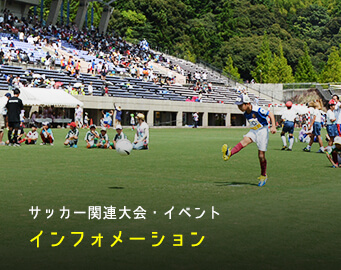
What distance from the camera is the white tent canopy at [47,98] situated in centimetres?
4131

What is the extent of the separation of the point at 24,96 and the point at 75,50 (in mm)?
19496

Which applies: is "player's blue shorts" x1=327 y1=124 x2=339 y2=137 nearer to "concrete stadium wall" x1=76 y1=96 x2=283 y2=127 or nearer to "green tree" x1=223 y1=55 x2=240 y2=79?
"concrete stadium wall" x1=76 y1=96 x2=283 y2=127

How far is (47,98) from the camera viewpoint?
139ft

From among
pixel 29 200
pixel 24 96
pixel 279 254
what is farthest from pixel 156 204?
pixel 24 96

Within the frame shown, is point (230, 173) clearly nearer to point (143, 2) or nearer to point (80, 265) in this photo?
point (80, 265)

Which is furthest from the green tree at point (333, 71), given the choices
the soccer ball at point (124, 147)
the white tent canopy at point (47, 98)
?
the soccer ball at point (124, 147)

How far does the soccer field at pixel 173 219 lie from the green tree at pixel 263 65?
8257cm

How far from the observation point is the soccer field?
A: 17.9 feet

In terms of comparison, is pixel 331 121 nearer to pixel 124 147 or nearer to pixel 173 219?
pixel 124 147

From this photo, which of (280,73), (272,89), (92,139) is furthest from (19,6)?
(92,139)

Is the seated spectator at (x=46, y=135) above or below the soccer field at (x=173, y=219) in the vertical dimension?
above

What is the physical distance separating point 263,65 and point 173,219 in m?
92.6

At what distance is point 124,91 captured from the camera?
179ft

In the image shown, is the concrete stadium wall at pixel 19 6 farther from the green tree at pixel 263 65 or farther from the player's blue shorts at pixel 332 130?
the player's blue shorts at pixel 332 130
